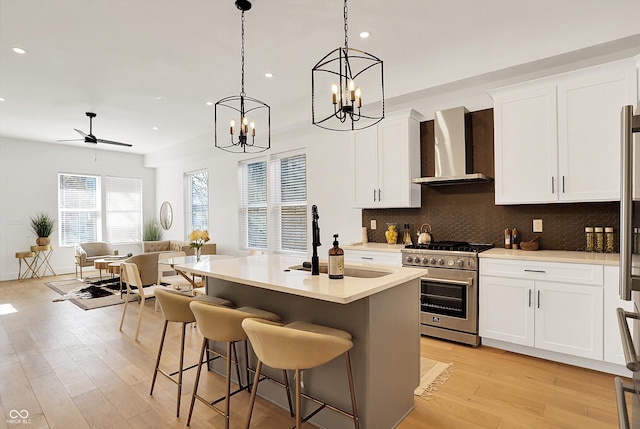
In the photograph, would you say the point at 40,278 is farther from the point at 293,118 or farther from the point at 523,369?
the point at 523,369

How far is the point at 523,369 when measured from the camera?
298cm

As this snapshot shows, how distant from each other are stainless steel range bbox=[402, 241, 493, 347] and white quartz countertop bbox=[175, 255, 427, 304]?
1256 mm

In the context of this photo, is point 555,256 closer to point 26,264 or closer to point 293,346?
point 293,346

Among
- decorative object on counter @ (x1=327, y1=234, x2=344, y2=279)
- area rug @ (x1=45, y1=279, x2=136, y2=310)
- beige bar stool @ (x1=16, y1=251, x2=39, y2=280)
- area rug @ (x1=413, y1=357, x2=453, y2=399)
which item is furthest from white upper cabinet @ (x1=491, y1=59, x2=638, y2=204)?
beige bar stool @ (x1=16, y1=251, x2=39, y2=280)

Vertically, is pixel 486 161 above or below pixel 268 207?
above

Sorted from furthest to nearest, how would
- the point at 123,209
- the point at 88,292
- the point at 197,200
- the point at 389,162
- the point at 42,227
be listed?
the point at 123,209, the point at 197,200, the point at 42,227, the point at 88,292, the point at 389,162

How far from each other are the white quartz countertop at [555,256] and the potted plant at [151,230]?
27.1 feet

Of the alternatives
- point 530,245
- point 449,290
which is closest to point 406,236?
point 449,290

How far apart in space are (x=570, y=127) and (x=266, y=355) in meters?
3.23

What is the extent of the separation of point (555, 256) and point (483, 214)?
993 millimetres

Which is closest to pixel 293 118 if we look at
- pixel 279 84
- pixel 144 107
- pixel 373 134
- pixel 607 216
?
pixel 279 84

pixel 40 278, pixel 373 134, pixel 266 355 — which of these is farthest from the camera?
pixel 40 278

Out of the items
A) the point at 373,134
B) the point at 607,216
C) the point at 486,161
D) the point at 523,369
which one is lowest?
the point at 523,369

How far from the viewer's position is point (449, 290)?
356 cm
